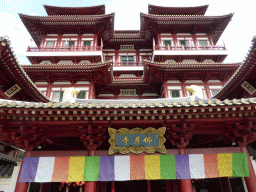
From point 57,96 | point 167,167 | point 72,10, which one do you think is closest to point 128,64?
point 57,96

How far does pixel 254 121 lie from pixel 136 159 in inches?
186

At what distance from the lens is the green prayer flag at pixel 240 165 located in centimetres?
677

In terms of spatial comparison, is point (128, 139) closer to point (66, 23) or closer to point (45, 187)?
point (45, 187)

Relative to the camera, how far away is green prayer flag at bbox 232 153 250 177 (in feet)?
22.2

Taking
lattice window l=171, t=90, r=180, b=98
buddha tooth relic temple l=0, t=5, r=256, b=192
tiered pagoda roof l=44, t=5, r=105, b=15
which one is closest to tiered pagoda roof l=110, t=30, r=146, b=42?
tiered pagoda roof l=44, t=5, r=105, b=15

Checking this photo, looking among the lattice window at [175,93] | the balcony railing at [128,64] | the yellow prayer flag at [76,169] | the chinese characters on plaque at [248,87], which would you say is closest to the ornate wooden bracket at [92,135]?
the yellow prayer flag at [76,169]

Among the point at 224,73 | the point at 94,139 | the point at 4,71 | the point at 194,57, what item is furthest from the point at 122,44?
the point at 94,139

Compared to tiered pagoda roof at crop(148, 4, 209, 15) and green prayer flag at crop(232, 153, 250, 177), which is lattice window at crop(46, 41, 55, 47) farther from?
green prayer flag at crop(232, 153, 250, 177)

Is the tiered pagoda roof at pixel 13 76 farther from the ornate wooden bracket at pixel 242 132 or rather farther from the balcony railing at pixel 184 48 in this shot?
the balcony railing at pixel 184 48

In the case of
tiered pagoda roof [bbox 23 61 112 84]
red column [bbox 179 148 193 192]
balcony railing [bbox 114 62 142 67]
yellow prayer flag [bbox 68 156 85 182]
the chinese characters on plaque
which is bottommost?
red column [bbox 179 148 193 192]

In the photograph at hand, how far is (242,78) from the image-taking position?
10.1 metres

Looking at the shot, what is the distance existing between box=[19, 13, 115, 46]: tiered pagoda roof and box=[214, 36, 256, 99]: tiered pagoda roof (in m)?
15.5

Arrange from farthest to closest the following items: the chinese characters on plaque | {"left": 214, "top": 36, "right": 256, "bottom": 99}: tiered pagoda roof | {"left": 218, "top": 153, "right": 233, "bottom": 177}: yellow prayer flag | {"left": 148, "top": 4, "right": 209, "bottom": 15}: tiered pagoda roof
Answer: {"left": 148, "top": 4, "right": 209, "bottom": 15}: tiered pagoda roof
the chinese characters on plaque
{"left": 214, "top": 36, "right": 256, "bottom": 99}: tiered pagoda roof
{"left": 218, "top": 153, "right": 233, "bottom": 177}: yellow prayer flag

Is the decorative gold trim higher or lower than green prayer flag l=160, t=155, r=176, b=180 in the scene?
higher
